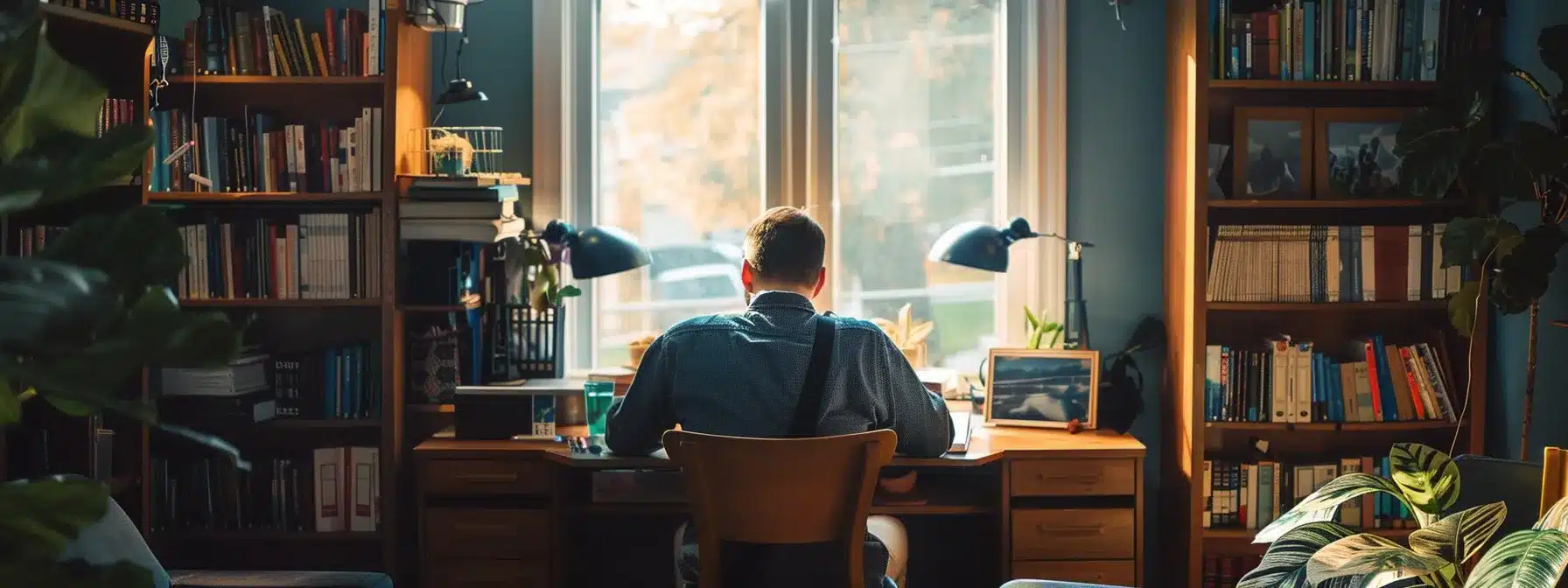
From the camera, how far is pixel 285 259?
3520 mm

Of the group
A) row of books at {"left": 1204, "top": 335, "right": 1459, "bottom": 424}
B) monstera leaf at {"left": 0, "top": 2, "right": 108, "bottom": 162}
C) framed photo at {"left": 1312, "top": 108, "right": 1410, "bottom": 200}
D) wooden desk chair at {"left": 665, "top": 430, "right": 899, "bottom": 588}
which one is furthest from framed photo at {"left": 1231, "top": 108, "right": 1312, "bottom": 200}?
monstera leaf at {"left": 0, "top": 2, "right": 108, "bottom": 162}

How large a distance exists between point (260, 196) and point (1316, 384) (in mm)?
2854

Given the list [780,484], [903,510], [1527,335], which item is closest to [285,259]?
[903,510]

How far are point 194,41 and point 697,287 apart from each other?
1511 millimetres

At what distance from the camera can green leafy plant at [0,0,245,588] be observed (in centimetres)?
47

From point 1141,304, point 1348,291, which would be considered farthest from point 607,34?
point 1348,291

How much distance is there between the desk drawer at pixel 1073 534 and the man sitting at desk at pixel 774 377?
1.51 ft

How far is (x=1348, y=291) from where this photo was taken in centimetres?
349

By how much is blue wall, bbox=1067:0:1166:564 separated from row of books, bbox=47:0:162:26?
7.99 feet

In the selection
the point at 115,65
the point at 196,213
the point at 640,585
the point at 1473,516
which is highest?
the point at 115,65

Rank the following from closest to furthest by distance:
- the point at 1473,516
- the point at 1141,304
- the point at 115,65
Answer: the point at 1473,516 → the point at 115,65 → the point at 1141,304

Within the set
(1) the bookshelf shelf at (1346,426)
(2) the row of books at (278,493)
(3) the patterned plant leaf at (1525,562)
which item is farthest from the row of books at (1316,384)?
(2) the row of books at (278,493)

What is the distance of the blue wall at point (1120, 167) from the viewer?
12.3 ft

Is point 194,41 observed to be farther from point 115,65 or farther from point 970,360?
point 970,360
